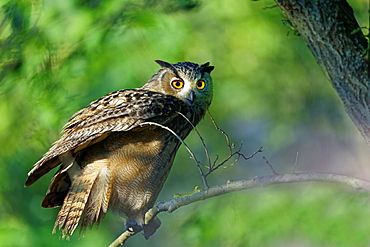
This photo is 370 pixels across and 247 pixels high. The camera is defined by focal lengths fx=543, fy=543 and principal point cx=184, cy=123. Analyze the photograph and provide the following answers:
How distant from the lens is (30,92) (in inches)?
166

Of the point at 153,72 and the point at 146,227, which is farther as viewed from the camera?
the point at 153,72

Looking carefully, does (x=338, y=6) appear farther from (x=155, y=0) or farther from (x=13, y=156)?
(x=13, y=156)

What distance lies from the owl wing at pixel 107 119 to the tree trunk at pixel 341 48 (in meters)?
1.04

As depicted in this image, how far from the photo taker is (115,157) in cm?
328

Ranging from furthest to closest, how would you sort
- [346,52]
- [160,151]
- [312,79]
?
[312,79], [160,151], [346,52]

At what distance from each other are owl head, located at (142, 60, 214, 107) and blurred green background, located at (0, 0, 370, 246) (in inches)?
27.9

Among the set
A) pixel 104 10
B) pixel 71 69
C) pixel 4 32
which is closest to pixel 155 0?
pixel 104 10

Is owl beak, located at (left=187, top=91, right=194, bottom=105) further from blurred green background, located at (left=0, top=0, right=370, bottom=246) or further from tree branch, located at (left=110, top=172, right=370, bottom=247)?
tree branch, located at (left=110, top=172, right=370, bottom=247)

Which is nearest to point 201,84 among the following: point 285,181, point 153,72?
point 153,72

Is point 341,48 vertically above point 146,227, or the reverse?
point 341,48

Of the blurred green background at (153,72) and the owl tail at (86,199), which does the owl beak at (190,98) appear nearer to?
the owl tail at (86,199)

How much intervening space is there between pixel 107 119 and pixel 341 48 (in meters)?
1.36

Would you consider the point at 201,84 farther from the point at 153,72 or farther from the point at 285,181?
the point at 285,181

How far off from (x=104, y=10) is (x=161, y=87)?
96 centimetres
